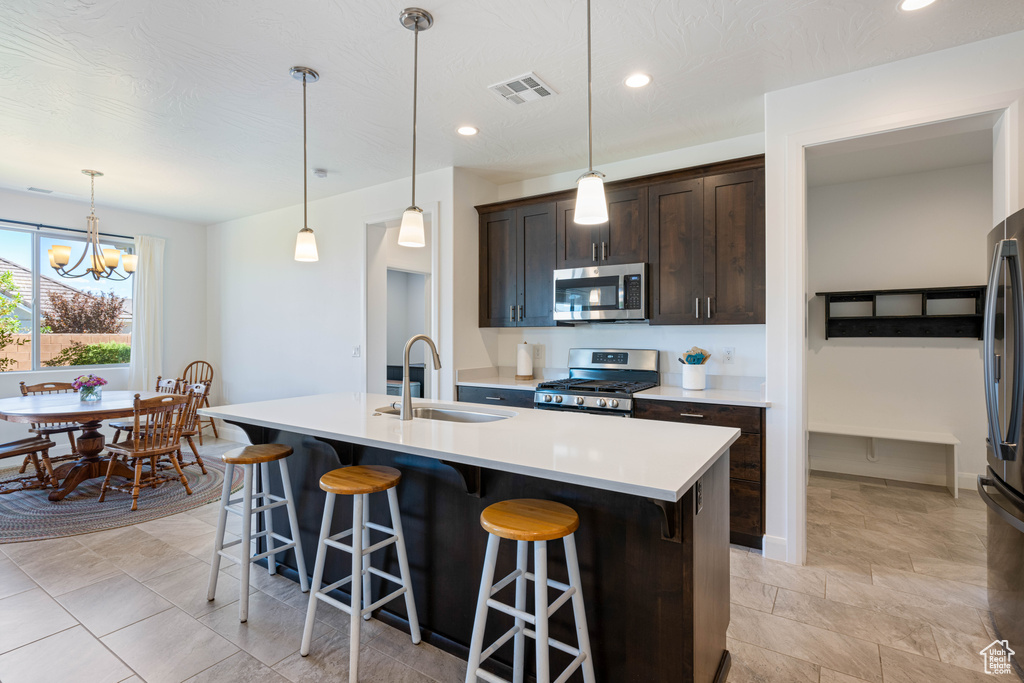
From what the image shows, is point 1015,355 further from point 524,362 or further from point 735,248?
point 524,362

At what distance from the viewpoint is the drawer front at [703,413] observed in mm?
2926

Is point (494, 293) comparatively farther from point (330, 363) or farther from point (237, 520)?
point (237, 520)

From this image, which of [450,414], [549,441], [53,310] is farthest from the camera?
[53,310]

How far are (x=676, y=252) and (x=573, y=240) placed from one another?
0.81 metres

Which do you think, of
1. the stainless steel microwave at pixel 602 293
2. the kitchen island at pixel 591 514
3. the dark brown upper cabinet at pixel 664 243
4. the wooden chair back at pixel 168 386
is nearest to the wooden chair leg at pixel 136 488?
the wooden chair back at pixel 168 386

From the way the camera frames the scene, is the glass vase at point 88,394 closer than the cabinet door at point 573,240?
No

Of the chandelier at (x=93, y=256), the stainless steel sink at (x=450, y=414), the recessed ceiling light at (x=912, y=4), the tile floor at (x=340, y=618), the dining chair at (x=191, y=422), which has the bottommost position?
the tile floor at (x=340, y=618)

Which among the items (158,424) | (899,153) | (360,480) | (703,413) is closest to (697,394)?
(703,413)

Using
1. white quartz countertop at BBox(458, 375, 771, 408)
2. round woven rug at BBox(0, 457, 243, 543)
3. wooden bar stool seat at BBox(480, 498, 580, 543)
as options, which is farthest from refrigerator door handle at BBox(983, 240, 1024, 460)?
round woven rug at BBox(0, 457, 243, 543)

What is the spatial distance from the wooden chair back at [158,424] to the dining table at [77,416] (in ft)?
0.53

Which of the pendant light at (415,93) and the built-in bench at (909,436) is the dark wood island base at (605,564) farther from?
the built-in bench at (909,436)

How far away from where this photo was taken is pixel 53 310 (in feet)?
17.0

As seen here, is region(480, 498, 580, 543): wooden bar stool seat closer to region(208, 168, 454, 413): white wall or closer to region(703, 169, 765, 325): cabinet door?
region(703, 169, 765, 325): cabinet door

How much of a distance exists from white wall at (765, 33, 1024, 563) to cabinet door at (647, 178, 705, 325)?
20.4 inches
